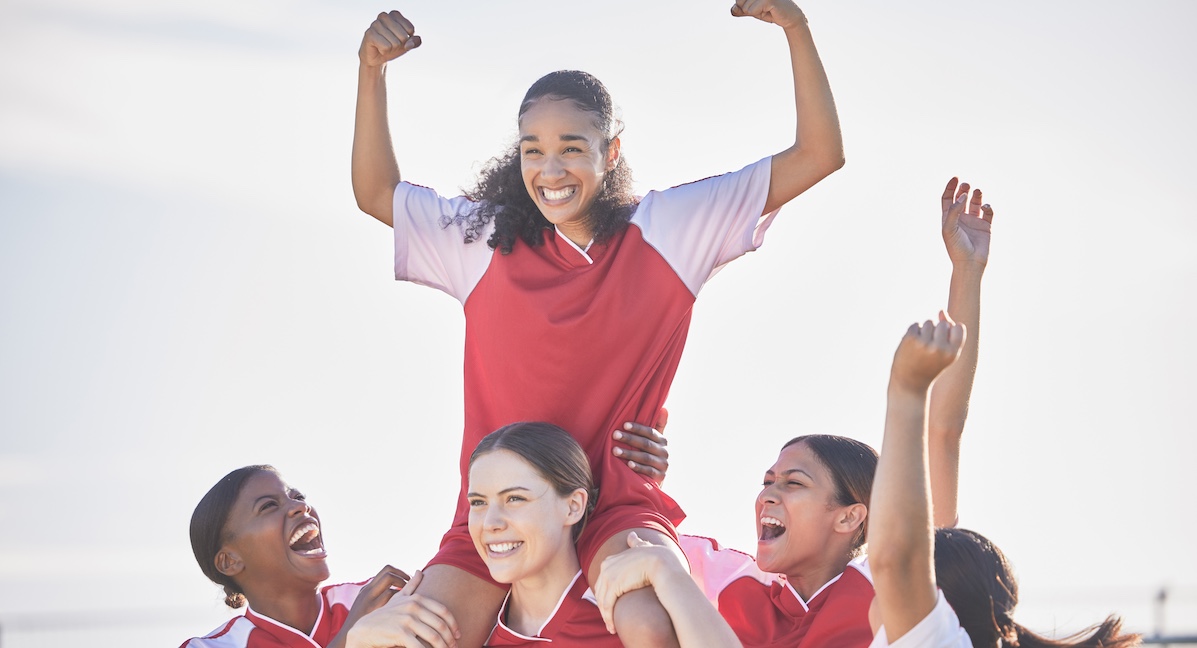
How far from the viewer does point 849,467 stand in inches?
190

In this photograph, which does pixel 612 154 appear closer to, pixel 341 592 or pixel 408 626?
pixel 408 626

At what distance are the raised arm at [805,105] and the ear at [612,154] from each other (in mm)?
527

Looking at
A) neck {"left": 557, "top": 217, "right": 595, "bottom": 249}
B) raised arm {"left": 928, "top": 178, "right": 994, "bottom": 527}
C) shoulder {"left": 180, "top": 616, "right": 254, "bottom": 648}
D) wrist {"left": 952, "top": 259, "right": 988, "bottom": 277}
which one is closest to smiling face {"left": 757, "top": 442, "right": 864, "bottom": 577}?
raised arm {"left": 928, "top": 178, "right": 994, "bottom": 527}

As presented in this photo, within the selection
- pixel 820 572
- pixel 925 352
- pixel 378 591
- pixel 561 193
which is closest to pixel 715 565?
pixel 820 572

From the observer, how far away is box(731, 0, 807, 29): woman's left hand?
4.20m

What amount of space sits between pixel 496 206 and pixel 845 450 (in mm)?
1467

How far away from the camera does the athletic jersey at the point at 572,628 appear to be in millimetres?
4066

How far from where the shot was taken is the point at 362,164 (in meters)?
4.67

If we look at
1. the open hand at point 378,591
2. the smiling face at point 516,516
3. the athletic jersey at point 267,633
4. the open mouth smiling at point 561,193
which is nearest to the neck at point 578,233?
the open mouth smiling at point 561,193

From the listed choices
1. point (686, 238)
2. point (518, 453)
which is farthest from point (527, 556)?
point (686, 238)

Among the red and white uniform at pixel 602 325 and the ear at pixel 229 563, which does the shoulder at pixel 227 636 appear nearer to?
the ear at pixel 229 563

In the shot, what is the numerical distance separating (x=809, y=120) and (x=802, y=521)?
136 cm

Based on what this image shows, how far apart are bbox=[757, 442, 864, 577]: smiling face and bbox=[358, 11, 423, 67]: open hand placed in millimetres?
1909

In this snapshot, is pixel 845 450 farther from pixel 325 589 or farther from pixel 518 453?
pixel 325 589
